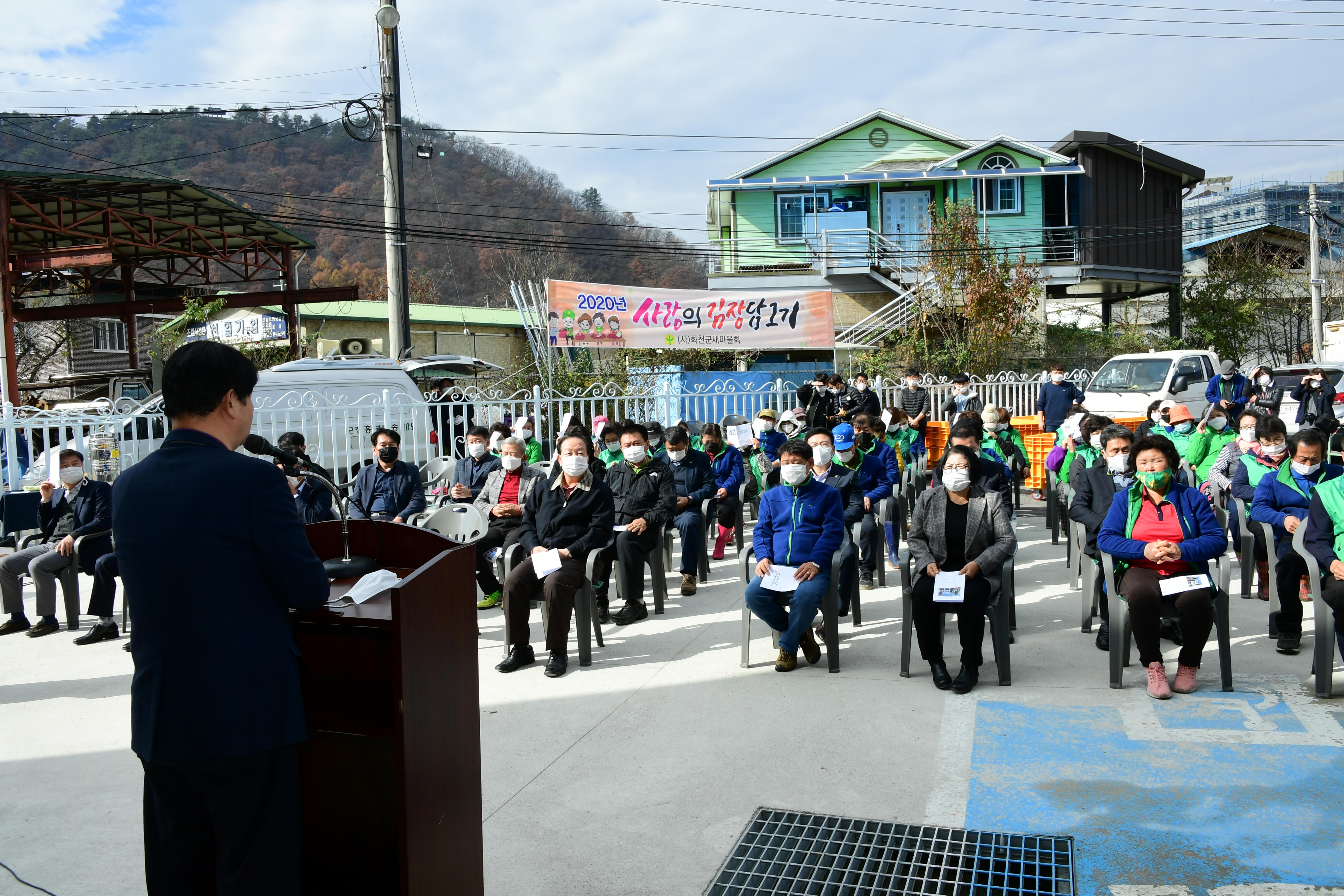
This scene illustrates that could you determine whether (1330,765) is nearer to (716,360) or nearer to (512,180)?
(716,360)

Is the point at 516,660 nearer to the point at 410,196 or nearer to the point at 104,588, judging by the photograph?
A: the point at 104,588

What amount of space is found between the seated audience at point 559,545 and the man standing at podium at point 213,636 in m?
3.70

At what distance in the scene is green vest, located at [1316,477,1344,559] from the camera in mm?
5242

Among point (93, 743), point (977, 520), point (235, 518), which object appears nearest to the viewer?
point (235, 518)

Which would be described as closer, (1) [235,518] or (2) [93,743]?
(1) [235,518]

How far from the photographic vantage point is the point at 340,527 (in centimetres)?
334

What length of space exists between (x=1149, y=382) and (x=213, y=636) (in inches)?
716

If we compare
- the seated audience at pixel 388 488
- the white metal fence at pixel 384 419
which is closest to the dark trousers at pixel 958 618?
the seated audience at pixel 388 488

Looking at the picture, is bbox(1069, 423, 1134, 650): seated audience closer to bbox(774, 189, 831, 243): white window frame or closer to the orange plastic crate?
the orange plastic crate

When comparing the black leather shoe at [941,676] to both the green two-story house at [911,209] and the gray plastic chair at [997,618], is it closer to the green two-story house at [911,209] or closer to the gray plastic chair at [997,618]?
the gray plastic chair at [997,618]

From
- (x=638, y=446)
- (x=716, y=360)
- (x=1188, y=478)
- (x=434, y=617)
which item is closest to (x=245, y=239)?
(x=716, y=360)

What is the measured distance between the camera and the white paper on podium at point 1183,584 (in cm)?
525

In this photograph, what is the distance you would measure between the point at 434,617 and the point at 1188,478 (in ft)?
25.6

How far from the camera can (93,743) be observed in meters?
5.04
